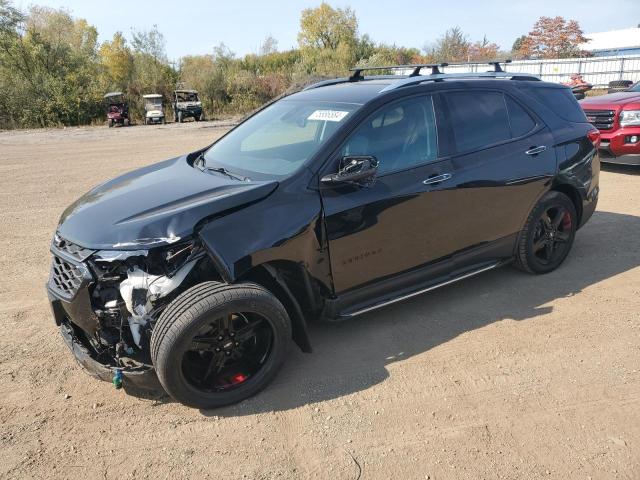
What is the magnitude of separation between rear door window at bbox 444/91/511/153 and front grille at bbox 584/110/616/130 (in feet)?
19.0

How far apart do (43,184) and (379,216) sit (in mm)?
9179

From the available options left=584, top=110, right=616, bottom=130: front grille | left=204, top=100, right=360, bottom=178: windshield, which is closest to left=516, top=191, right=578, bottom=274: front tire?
left=204, top=100, right=360, bottom=178: windshield

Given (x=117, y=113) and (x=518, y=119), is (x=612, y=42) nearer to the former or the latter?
(x=117, y=113)

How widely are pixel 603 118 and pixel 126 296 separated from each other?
30.3ft

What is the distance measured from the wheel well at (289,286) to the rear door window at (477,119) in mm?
1736

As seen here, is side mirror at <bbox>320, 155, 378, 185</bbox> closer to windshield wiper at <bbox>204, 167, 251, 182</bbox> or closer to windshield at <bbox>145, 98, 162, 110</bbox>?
windshield wiper at <bbox>204, 167, 251, 182</bbox>

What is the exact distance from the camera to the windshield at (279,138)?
11.8ft

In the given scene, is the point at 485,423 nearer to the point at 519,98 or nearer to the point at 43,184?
the point at 519,98

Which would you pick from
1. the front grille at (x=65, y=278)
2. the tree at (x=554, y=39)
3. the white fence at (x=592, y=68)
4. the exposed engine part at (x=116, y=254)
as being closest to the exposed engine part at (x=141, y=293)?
the exposed engine part at (x=116, y=254)

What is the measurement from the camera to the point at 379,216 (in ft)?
11.7

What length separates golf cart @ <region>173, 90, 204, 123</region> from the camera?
1193 inches

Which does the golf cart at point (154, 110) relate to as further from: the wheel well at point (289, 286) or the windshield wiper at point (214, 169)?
the wheel well at point (289, 286)

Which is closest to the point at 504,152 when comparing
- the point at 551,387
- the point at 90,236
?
the point at 551,387

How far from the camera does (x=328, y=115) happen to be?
3.80 metres
